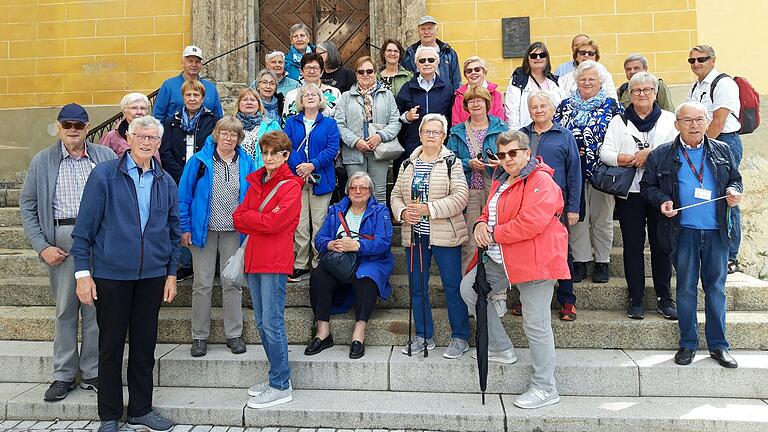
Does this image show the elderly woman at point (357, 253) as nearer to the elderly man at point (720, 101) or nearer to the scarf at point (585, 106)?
the scarf at point (585, 106)

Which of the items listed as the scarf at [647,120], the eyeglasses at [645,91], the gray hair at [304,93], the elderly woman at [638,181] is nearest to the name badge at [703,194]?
the elderly woman at [638,181]

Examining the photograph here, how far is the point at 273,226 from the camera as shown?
3551mm

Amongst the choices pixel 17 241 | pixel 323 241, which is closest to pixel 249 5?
pixel 17 241

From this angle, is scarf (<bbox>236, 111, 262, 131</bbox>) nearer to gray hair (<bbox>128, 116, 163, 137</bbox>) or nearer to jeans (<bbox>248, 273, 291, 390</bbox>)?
gray hair (<bbox>128, 116, 163, 137</bbox>)

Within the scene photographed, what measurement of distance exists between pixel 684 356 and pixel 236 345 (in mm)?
3306

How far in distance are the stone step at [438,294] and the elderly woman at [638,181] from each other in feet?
0.69

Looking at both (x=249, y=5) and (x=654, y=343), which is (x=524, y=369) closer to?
(x=654, y=343)

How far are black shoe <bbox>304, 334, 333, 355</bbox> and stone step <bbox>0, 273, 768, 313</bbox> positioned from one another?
56cm

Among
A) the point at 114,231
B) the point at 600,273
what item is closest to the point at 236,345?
the point at 114,231

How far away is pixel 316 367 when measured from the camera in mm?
3945

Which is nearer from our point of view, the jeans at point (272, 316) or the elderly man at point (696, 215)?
the jeans at point (272, 316)

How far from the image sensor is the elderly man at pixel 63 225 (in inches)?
149

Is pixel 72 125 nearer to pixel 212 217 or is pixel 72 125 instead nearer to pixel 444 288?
pixel 212 217

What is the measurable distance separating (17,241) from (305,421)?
4.45 m
